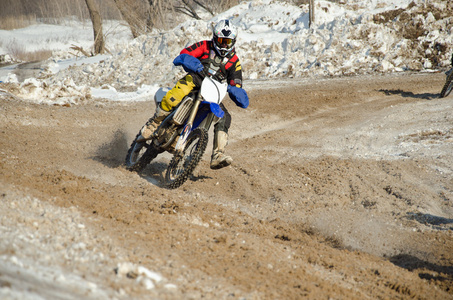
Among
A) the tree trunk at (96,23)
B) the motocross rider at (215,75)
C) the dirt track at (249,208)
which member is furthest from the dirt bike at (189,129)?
the tree trunk at (96,23)

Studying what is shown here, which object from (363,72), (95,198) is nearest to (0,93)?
(95,198)

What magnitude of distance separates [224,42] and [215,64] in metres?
0.37

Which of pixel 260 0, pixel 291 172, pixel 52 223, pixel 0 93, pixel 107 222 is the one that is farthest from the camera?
pixel 260 0

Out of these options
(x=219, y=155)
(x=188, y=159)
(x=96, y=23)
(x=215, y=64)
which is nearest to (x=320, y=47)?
(x=215, y=64)

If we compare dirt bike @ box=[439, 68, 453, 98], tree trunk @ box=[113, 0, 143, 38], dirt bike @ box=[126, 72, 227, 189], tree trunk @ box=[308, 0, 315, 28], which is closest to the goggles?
dirt bike @ box=[126, 72, 227, 189]

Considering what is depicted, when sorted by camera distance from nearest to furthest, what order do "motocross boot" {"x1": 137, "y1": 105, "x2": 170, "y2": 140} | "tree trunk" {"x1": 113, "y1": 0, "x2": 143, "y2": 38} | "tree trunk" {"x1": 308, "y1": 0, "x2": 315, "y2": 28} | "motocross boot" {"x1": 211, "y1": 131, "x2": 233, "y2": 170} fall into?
"motocross boot" {"x1": 211, "y1": 131, "x2": 233, "y2": 170}
"motocross boot" {"x1": 137, "y1": 105, "x2": 170, "y2": 140}
"tree trunk" {"x1": 308, "y1": 0, "x2": 315, "y2": 28}
"tree trunk" {"x1": 113, "y1": 0, "x2": 143, "y2": 38}

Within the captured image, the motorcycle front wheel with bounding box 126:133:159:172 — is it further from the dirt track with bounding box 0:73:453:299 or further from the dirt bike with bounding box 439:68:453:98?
the dirt bike with bounding box 439:68:453:98

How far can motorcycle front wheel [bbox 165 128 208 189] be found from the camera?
4918mm

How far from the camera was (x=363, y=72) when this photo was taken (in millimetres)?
16000

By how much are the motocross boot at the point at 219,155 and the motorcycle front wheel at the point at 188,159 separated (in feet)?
0.91

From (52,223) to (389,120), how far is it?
8399 millimetres

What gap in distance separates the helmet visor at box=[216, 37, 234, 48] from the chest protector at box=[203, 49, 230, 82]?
22 cm

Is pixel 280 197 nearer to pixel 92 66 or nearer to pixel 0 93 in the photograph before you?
pixel 0 93

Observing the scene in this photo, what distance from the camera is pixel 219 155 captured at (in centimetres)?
519
